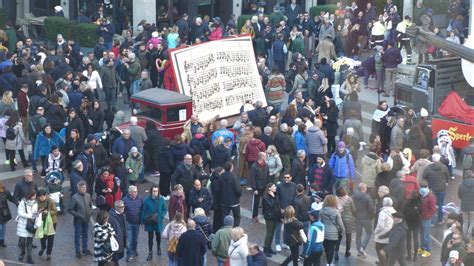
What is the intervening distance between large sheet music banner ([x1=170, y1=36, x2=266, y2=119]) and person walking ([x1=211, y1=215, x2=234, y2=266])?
27.7 feet

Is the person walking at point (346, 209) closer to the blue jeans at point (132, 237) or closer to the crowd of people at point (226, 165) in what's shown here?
the crowd of people at point (226, 165)

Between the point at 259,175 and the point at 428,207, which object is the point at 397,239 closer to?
the point at 428,207

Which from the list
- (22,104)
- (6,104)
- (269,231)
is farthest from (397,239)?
(22,104)

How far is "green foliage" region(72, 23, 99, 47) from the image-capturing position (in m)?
39.4

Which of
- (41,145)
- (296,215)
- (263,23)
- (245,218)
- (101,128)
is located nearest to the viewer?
(296,215)

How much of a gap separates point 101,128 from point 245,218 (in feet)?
16.5

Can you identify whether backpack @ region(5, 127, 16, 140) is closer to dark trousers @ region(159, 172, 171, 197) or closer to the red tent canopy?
dark trousers @ region(159, 172, 171, 197)

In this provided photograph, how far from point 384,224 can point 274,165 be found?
3629mm

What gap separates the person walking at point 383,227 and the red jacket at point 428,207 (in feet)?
3.25

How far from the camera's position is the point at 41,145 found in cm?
2666

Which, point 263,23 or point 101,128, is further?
point 263,23

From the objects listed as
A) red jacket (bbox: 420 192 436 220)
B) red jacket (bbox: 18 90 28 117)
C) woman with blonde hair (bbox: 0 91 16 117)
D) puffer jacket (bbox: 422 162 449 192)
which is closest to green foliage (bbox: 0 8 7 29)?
red jacket (bbox: 18 90 28 117)

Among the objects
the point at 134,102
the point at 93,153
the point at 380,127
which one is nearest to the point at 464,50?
the point at 380,127

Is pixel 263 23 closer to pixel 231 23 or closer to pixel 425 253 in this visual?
pixel 231 23
